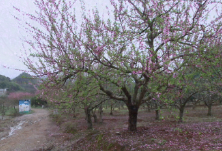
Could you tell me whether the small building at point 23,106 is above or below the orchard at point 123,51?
below

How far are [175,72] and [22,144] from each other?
44.9 feet

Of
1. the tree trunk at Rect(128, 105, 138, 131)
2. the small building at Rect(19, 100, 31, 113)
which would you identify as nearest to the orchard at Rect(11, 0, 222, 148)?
the tree trunk at Rect(128, 105, 138, 131)

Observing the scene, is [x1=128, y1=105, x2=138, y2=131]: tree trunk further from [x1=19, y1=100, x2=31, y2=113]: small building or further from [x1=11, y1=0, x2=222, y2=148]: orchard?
[x1=19, y1=100, x2=31, y2=113]: small building

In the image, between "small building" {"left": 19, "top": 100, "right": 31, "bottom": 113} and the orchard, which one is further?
"small building" {"left": 19, "top": 100, "right": 31, "bottom": 113}

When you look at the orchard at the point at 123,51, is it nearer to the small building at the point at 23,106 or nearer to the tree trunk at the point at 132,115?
the tree trunk at the point at 132,115

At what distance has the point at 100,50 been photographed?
7.59 m

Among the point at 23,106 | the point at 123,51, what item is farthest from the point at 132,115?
the point at 23,106

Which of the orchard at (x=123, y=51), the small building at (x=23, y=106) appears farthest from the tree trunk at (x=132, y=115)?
the small building at (x=23, y=106)

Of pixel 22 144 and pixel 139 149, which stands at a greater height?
pixel 139 149

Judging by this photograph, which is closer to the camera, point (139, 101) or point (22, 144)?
point (139, 101)

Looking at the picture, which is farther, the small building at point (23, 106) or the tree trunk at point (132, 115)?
the small building at point (23, 106)

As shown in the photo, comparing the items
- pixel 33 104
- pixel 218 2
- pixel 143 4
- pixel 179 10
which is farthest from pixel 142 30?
pixel 33 104

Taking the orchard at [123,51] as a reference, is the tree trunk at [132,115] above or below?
below

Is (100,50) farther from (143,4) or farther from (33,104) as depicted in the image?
(33,104)
